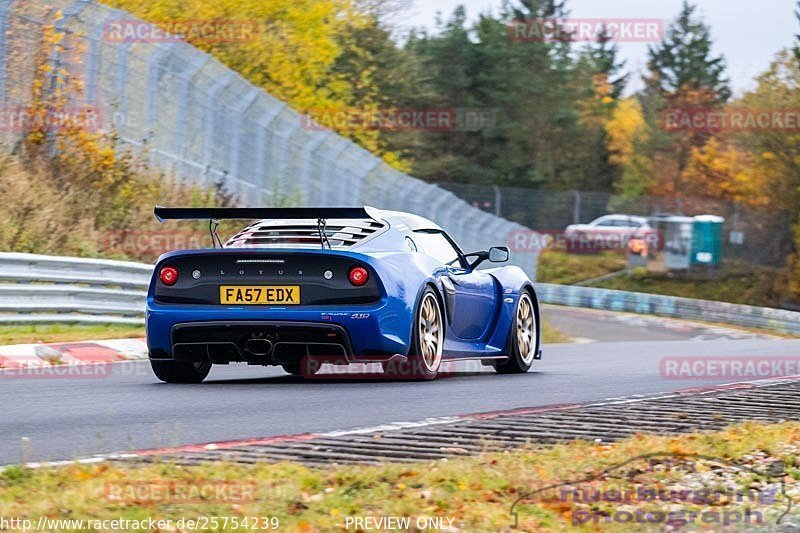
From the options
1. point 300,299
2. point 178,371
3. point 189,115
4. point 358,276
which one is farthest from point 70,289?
point 189,115

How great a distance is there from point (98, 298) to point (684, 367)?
20.6 ft

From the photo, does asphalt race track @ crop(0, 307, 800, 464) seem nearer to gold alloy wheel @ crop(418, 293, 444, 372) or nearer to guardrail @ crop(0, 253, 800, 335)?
gold alloy wheel @ crop(418, 293, 444, 372)

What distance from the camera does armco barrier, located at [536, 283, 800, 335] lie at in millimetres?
42438

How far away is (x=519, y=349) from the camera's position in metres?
12.0

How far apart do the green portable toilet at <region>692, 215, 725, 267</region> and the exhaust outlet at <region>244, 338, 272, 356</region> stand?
5325cm

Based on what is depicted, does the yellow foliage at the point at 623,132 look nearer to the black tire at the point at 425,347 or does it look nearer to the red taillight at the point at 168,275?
the black tire at the point at 425,347

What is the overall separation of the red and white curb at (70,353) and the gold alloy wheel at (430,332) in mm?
3498

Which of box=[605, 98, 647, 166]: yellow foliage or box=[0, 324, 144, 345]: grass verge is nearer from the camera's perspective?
box=[0, 324, 144, 345]: grass verge

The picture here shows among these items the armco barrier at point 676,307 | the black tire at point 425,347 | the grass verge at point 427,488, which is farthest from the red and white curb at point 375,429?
the armco barrier at point 676,307

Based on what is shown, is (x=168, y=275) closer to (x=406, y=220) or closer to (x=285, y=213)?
(x=285, y=213)

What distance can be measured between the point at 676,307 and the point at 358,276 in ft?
125

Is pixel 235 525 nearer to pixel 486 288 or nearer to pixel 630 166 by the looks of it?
pixel 486 288

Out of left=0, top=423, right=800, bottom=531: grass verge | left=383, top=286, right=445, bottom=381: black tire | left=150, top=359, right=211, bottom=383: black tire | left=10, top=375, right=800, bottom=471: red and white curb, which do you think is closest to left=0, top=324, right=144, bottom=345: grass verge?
left=150, top=359, right=211, bottom=383: black tire

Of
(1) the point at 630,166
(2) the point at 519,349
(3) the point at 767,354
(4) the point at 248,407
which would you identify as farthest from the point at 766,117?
(4) the point at 248,407
